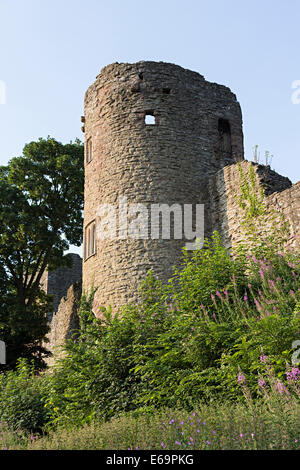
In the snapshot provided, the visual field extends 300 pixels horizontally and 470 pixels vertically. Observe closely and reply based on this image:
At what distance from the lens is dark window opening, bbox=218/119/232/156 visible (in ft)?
46.2

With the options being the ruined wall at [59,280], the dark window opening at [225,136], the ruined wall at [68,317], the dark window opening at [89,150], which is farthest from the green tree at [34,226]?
the dark window opening at [225,136]

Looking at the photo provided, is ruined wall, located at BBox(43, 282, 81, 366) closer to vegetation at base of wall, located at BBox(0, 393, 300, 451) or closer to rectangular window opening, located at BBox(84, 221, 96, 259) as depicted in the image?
rectangular window opening, located at BBox(84, 221, 96, 259)

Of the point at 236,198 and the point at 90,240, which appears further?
the point at 90,240

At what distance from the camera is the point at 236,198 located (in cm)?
1177

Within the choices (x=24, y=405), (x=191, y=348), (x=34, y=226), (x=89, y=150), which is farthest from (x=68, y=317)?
(x=191, y=348)

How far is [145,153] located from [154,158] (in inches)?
11.5

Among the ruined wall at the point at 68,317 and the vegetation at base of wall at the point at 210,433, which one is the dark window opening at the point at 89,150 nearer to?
the ruined wall at the point at 68,317

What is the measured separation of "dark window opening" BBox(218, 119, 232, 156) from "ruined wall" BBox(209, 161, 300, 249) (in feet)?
4.97

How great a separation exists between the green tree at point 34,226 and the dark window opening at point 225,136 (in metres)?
6.72

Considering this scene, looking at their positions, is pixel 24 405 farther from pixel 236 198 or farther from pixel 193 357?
pixel 236 198

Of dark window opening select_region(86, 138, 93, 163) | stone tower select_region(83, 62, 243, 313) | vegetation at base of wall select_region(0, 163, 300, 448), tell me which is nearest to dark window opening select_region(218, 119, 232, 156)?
stone tower select_region(83, 62, 243, 313)

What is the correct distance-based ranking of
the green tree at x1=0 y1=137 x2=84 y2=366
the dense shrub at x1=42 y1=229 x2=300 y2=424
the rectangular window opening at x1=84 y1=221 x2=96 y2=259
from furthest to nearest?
the green tree at x1=0 y1=137 x2=84 y2=366, the rectangular window opening at x1=84 y1=221 x2=96 y2=259, the dense shrub at x1=42 y1=229 x2=300 y2=424

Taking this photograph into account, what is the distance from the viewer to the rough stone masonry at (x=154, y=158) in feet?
39.6

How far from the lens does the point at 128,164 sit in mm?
12898
